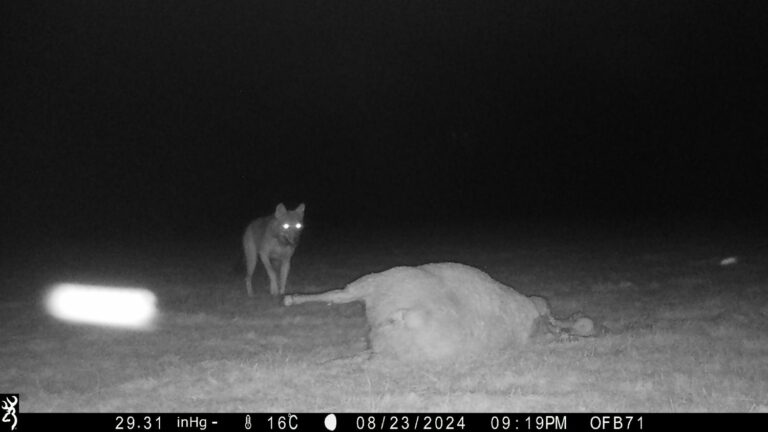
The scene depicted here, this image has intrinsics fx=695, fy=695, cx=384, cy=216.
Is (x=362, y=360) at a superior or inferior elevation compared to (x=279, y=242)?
inferior

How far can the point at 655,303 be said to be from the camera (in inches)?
485

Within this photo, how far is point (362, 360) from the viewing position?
7723mm

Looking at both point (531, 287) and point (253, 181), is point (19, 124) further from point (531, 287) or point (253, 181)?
point (531, 287)

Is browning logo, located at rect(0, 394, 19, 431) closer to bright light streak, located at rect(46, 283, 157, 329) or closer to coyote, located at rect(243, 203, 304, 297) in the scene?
bright light streak, located at rect(46, 283, 157, 329)

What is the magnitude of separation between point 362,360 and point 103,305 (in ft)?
26.1

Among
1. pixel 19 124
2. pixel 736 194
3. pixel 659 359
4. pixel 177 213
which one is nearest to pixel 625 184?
pixel 736 194

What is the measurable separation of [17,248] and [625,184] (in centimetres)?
6165

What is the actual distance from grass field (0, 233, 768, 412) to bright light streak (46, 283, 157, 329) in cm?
36

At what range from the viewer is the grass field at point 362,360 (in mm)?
6426

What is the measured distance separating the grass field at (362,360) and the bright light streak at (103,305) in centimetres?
36
